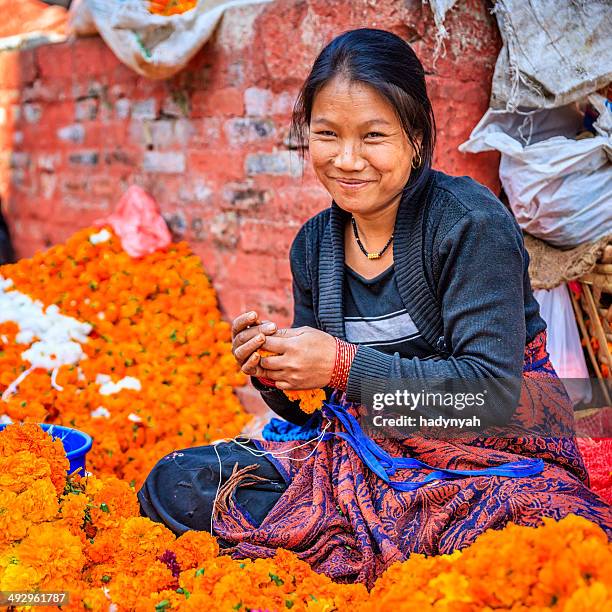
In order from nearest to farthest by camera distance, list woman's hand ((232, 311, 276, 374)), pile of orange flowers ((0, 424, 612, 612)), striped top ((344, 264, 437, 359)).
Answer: pile of orange flowers ((0, 424, 612, 612))
woman's hand ((232, 311, 276, 374))
striped top ((344, 264, 437, 359))

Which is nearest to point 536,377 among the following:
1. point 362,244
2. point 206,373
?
point 362,244

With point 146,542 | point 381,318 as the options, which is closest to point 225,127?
point 381,318

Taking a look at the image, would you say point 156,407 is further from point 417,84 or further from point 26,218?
point 26,218

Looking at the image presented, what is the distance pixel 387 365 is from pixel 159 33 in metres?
2.70

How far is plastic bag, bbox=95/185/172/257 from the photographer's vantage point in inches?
164

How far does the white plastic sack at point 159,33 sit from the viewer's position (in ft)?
12.6

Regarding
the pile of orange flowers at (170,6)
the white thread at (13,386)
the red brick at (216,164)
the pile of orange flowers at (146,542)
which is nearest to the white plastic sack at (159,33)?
the pile of orange flowers at (170,6)

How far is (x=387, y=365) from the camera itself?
1956mm

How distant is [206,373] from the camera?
3867 millimetres

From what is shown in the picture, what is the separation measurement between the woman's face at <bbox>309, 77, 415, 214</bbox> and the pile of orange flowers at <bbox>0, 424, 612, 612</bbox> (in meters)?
0.96

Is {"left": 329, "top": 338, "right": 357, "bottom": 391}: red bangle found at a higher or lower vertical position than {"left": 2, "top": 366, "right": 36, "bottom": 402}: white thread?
higher

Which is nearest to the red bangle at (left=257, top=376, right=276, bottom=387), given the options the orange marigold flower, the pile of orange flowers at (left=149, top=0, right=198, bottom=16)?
the orange marigold flower

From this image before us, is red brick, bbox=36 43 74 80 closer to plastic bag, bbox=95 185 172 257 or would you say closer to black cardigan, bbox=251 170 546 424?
plastic bag, bbox=95 185 172 257

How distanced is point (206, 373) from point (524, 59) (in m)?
2.04
